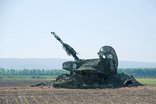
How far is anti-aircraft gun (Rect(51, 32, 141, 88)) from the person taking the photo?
62.2 metres

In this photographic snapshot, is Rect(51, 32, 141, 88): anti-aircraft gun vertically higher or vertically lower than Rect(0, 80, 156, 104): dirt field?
higher

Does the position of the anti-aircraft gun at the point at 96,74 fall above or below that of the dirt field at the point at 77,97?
above

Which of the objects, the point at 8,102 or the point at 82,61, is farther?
the point at 82,61

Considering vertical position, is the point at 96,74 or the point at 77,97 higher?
the point at 96,74

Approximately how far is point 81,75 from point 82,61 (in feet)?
9.36

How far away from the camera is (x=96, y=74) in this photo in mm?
63156

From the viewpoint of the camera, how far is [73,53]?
65.9m

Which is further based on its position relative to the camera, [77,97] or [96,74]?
[96,74]

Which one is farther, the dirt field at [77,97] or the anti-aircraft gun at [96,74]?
the anti-aircraft gun at [96,74]

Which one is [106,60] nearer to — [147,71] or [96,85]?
[96,85]

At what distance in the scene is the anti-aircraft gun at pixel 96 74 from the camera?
6219 cm

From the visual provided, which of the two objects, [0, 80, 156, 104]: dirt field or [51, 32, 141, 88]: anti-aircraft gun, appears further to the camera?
[51, 32, 141, 88]: anti-aircraft gun

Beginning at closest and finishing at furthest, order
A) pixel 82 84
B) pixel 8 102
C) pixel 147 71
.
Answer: pixel 8 102 < pixel 82 84 < pixel 147 71

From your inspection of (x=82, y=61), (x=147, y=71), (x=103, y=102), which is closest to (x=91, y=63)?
(x=82, y=61)
